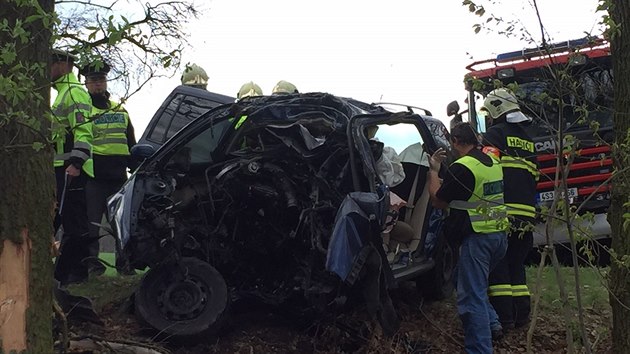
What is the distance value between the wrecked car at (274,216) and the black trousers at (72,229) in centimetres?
110

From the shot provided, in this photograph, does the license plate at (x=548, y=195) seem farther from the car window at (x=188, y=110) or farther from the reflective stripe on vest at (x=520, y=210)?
the car window at (x=188, y=110)

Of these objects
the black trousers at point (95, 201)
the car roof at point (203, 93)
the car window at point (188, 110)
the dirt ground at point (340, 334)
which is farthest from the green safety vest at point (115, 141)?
the dirt ground at point (340, 334)

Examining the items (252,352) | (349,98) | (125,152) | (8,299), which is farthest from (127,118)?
(8,299)

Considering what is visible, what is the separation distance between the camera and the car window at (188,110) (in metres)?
8.20

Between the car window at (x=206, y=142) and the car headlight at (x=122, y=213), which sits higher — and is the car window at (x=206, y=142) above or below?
above

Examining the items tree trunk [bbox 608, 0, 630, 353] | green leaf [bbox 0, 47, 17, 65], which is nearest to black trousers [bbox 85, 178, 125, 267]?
green leaf [bbox 0, 47, 17, 65]

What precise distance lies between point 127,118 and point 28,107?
402cm

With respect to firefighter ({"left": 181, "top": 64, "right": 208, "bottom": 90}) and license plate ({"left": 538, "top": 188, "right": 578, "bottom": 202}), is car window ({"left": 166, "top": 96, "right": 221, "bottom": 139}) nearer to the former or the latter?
firefighter ({"left": 181, "top": 64, "right": 208, "bottom": 90})

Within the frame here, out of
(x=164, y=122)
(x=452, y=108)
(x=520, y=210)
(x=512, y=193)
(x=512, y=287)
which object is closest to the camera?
(x=520, y=210)

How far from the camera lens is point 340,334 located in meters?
6.55

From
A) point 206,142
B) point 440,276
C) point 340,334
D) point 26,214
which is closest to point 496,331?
point 440,276

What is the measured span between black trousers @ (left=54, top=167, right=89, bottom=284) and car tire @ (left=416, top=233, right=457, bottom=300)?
290cm

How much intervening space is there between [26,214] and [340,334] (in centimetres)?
305

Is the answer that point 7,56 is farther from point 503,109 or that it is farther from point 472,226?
point 503,109
